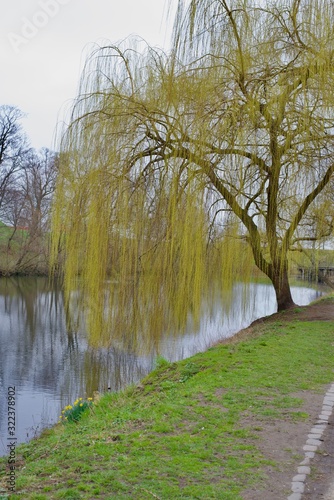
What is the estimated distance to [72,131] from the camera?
20.7 ft

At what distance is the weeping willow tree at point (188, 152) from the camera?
228 inches

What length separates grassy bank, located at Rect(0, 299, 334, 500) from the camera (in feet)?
9.19

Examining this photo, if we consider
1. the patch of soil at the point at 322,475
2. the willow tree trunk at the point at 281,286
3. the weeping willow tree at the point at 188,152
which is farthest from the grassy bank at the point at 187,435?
the willow tree trunk at the point at 281,286

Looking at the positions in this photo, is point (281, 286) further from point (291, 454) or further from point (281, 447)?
point (291, 454)

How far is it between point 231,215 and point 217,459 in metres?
3.76

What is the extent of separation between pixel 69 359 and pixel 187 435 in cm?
688

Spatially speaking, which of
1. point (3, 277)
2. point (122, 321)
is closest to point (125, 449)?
point (122, 321)

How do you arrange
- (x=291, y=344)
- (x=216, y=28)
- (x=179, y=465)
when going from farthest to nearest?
(x=291, y=344), (x=216, y=28), (x=179, y=465)

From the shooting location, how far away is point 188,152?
583 centimetres

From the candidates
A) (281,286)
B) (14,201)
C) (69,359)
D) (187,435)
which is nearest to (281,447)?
(187,435)

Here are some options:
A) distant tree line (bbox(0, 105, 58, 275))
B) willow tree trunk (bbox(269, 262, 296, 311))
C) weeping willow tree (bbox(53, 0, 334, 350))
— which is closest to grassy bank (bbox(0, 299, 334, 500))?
weeping willow tree (bbox(53, 0, 334, 350))

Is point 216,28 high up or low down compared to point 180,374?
up

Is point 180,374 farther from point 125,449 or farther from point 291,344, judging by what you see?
point 125,449

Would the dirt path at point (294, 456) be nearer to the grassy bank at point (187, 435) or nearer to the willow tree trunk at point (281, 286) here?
the grassy bank at point (187, 435)
